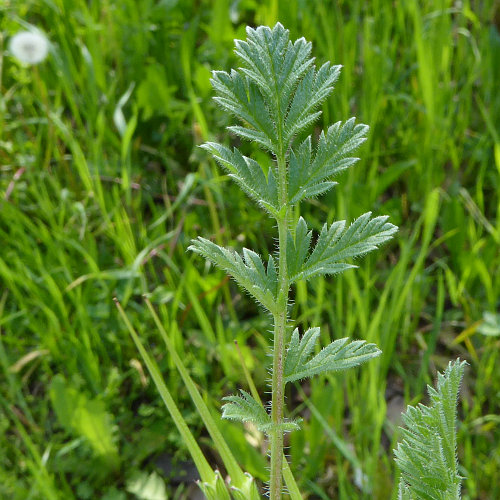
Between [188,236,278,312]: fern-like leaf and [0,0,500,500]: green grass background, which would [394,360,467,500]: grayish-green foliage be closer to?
[188,236,278,312]: fern-like leaf

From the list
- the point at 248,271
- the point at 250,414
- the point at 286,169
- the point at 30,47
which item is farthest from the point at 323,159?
the point at 30,47

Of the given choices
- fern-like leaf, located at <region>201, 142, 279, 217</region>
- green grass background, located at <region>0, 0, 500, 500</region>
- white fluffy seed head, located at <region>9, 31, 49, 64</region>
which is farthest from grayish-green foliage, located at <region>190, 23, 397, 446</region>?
white fluffy seed head, located at <region>9, 31, 49, 64</region>

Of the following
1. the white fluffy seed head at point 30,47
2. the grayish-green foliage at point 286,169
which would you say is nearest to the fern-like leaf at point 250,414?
the grayish-green foliage at point 286,169

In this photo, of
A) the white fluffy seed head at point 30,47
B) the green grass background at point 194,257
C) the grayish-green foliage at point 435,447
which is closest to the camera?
the grayish-green foliage at point 435,447

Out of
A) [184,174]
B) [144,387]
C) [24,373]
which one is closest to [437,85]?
[184,174]

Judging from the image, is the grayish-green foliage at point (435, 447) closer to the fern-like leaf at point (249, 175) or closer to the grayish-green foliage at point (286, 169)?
the grayish-green foliage at point (286, 169)

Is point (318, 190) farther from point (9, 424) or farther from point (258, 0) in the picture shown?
point (258, 0)
